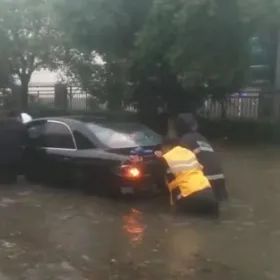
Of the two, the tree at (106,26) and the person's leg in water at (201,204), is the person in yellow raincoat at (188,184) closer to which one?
the person's leg in water at (201,204)

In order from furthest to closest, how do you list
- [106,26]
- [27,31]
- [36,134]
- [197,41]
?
[27,31]
[106,26]
[197,41]
[36,134]

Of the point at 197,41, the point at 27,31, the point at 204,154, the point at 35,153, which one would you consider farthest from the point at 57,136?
the point at 27,31

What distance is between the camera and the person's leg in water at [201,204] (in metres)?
9.47

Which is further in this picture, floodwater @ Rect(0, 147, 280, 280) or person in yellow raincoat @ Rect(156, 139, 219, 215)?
person in yellow raincoat @ Rect(156, 139, 219, 215)

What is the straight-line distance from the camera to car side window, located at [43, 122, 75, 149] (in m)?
11.6

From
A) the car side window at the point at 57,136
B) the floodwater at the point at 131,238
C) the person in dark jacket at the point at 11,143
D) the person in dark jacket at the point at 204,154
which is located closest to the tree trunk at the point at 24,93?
the person in dark jacket at the point at 11,143

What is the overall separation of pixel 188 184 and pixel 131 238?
1.42 metres

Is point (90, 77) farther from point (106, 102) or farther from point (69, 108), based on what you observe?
point (69, 108)

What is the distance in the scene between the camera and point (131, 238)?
8461 millimetres

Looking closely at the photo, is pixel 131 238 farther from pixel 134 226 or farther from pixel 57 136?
pixel 57 136

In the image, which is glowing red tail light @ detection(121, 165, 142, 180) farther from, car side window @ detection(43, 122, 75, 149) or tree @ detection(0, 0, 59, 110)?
tree @ detection(0, 0, 59, 110)

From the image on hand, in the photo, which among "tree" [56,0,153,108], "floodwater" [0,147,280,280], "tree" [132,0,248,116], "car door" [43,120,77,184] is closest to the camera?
"floodwater" [0,147,280,280]

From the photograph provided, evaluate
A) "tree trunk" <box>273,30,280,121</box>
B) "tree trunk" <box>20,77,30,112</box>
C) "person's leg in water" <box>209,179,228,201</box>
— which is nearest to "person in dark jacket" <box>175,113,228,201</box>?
"person's leg in water" <box>209,179,228,201</box>

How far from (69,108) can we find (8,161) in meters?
15.0
